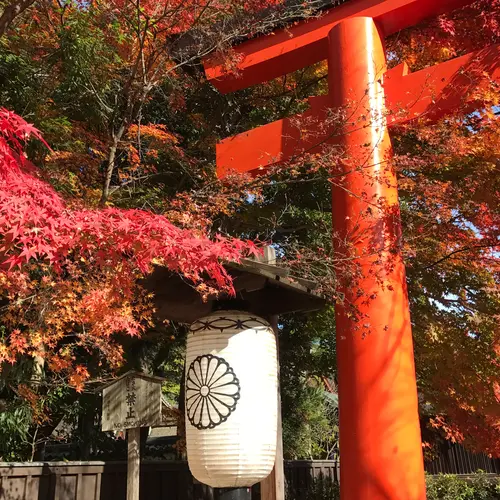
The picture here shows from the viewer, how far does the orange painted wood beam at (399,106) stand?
6367 millimetres

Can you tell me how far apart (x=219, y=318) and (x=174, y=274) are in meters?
0.71

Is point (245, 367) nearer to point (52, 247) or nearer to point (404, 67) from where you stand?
point (52, 247)

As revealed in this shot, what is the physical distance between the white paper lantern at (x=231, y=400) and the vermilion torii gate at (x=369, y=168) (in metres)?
1.32

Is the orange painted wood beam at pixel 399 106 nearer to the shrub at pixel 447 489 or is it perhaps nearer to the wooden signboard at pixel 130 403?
the wooden signboard at pixel 130 403

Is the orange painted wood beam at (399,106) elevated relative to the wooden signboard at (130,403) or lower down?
elevated

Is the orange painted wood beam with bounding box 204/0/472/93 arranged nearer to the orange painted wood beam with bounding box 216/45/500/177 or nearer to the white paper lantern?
the orange painted wood beam with bounding box 216/45/500/177

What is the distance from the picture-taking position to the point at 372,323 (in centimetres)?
573

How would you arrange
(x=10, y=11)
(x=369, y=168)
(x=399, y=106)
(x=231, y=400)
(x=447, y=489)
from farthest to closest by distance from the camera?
(x=447, y=489) < (x=399, y=106) < (x=369, y=168) < (x=10, y=11) < (x=231, y=400)

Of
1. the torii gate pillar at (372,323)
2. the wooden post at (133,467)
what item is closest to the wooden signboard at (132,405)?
the wooden post at (133,467)

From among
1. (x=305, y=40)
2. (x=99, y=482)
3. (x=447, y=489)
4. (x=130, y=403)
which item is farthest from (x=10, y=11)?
(x=447, y=489)

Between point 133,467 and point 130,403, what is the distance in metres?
0.79

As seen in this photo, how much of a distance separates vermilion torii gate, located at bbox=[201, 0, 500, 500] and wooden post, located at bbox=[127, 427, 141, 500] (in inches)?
99.3

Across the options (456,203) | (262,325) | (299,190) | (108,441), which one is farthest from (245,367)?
(108,441)

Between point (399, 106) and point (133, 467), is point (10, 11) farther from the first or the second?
point (133, 467)
